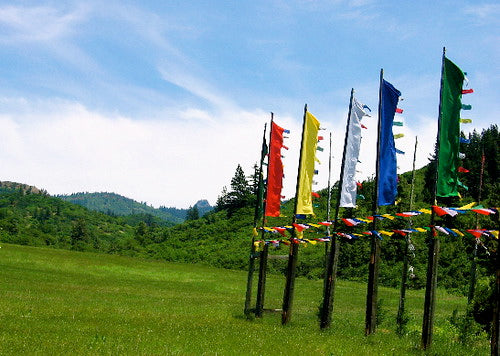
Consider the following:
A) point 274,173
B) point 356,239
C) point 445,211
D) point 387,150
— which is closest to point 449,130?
point 387,150

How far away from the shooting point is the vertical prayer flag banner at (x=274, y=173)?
23.2 metres

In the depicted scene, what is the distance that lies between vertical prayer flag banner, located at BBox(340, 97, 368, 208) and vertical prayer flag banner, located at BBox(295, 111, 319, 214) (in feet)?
7.20

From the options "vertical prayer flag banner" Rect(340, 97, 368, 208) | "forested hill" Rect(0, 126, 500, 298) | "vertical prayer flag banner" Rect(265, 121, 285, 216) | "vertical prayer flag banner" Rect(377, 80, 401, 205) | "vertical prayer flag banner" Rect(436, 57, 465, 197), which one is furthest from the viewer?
"forested hill" Rect(0, 126, 500, 298)

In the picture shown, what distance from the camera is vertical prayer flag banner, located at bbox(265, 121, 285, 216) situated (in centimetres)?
2319

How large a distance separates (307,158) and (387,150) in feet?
15.2

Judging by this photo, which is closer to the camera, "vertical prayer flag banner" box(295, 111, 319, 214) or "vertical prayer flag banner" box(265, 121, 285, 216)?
"vertical prayer flag banner" box(295, 111, 319, 214)

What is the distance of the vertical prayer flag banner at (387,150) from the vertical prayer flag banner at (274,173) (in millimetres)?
6326

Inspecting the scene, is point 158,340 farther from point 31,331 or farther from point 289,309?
point 289,309

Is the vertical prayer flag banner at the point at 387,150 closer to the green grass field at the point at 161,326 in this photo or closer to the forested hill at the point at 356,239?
the green grass field at the point at 161,326

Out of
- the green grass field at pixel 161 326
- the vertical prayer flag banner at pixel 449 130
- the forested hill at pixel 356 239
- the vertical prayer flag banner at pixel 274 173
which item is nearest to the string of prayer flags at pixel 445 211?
the vertical prayer flag banner at pixel 449 130

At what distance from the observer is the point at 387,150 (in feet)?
59.9

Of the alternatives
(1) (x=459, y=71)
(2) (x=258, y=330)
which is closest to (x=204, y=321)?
(2) (x=258, y=330)

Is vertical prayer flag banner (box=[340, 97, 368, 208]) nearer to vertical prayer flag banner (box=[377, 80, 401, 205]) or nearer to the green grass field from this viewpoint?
vertical prayer flag banner (box=[377, 80, 401, 205])

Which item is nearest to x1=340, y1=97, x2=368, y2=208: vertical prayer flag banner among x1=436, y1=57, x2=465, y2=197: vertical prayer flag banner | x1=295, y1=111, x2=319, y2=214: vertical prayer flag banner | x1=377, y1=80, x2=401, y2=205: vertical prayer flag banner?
x1=377, y1=80, x2=401, y2=205: vertical prayer flag banner
